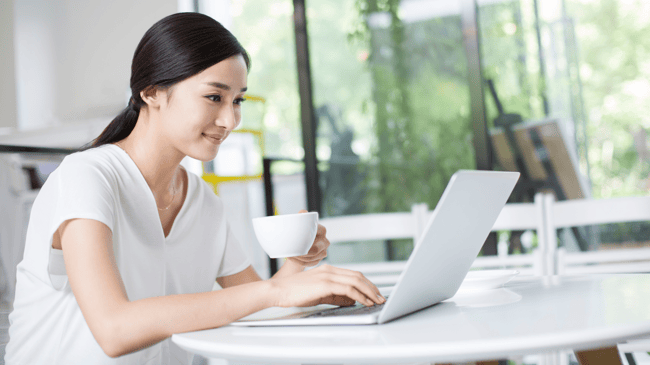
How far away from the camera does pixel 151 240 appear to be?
1.17 m

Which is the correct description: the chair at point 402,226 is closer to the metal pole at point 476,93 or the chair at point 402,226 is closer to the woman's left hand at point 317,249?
the metal pole at point 476,93

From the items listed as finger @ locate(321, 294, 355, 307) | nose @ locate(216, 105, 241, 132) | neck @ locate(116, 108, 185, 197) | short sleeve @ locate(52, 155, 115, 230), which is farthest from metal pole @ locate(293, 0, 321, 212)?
finger @ locate(321, 294, 355, 307)

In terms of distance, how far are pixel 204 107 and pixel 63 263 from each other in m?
0.40

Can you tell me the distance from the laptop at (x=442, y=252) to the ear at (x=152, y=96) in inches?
24.5

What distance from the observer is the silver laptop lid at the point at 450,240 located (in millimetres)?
604

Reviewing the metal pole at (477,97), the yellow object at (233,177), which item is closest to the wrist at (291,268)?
the metal pole at (477,97)

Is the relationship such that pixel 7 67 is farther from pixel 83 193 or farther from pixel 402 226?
pixel 402 226

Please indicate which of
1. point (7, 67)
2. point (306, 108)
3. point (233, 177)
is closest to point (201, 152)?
point (7, 67)

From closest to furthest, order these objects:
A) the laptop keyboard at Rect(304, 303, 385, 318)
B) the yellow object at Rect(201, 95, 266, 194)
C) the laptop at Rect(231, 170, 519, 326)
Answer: the laptop at Rect(231, 170, 519, 326) < the laptop keyboard at Rect(304, 303, 385, 318) < the yellow object at Rect(201, 95, 266, 194)

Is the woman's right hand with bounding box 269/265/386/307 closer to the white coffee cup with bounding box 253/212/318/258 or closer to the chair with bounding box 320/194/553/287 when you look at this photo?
the white coffee cup with bounding box 253/212/318/258

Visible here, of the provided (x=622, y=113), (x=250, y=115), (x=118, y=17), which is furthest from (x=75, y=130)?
(x=622, y=113)

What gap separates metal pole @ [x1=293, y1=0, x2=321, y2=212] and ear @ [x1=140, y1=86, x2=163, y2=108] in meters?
2.06

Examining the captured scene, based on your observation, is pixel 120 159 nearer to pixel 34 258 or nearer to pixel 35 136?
pixel 34 258

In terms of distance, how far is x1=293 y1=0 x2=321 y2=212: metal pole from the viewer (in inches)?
128
